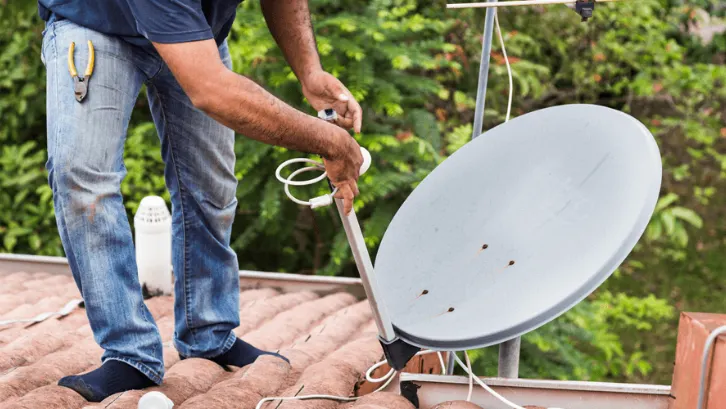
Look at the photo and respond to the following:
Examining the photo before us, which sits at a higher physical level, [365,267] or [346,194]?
[346,194]

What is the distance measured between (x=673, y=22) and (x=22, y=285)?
16.6 ft

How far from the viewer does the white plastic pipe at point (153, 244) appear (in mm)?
3277

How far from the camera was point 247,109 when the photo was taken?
1.69 m

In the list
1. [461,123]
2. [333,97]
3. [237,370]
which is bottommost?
[461,123]

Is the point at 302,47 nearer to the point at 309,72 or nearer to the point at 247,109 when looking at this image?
the point at 309,72

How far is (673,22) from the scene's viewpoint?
254 inches

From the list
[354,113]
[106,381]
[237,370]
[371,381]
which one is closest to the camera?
[106,381]

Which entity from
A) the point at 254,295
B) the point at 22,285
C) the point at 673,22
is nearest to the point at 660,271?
the point at 673,22

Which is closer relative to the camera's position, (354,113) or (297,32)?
(354,113)

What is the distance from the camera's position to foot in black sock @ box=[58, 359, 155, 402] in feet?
6.49

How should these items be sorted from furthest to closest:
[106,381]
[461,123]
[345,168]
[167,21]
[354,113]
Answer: [461,123]
[354,113]
[106,381]
[345,168]
[167,21]

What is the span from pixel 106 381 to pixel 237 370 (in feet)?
1.45

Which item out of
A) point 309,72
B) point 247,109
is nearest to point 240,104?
point 247,109

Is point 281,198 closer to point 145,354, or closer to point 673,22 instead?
point 145,354
